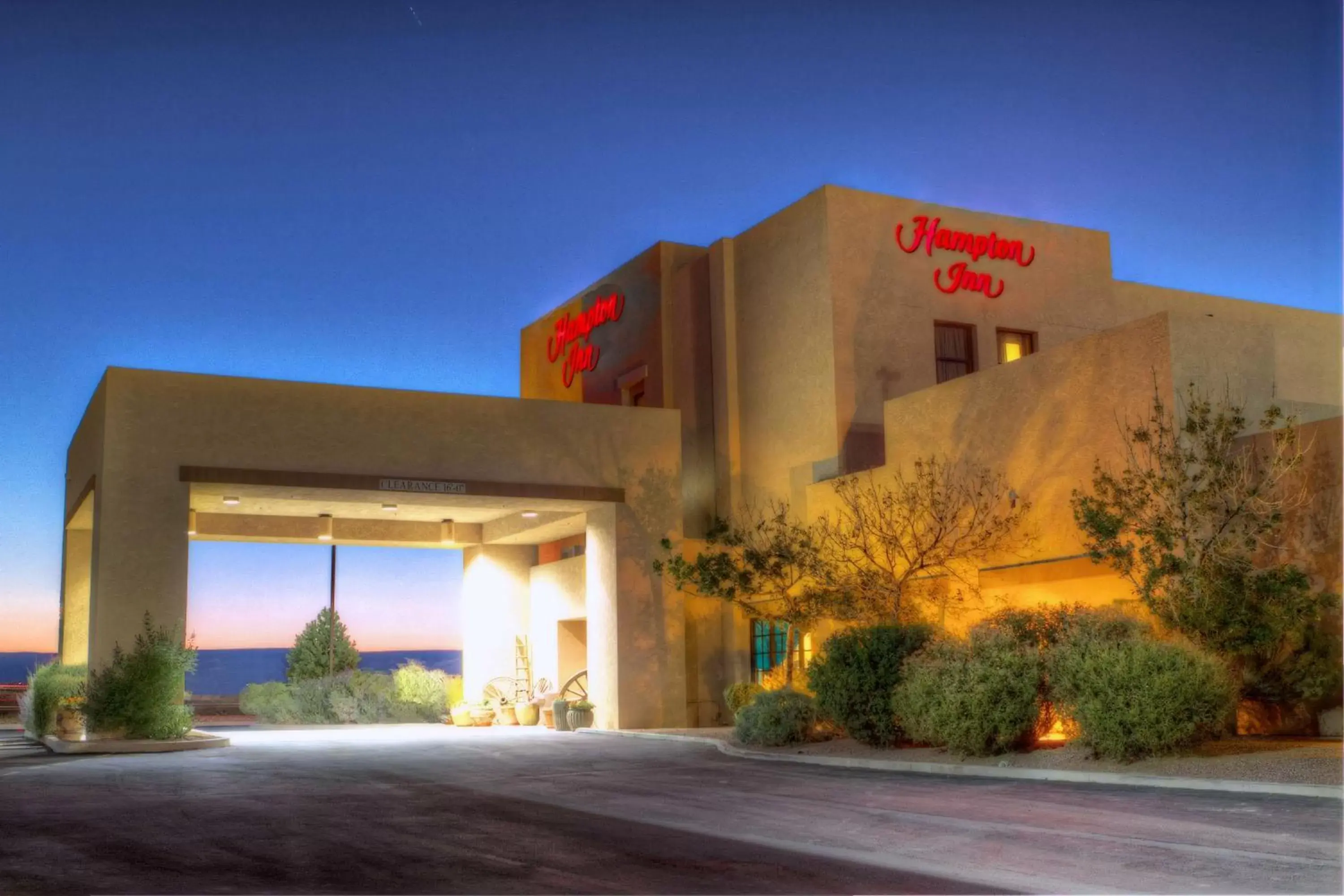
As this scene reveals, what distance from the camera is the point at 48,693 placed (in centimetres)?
2559

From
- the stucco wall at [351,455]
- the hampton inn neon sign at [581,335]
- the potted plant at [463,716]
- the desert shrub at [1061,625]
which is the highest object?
the hampton inn neon sign at [581,335]

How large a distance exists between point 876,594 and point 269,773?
33.6ft

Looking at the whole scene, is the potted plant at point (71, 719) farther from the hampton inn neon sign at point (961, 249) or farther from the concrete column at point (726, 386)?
the hampton inn neon sign at point (961, 249)

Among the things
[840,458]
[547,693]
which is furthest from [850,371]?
[547,693]

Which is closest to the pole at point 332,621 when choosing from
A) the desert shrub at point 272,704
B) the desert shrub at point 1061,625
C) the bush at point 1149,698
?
the desert shrub at point 272,704

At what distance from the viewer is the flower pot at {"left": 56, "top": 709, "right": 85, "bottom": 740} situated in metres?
23.1

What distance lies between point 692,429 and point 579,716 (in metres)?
7.12

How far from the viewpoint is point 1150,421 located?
18.9 m

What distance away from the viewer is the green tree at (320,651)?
41250 millimetres

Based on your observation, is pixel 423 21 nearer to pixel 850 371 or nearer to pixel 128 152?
pixel 128 152

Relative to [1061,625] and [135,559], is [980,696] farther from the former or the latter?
[135,559]

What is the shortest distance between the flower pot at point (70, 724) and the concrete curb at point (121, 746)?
23 cm

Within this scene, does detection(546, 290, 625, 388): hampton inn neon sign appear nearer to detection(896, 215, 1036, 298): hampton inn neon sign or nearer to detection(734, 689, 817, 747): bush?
detection(896, 215, 1036, 298): hampton inn neon sign

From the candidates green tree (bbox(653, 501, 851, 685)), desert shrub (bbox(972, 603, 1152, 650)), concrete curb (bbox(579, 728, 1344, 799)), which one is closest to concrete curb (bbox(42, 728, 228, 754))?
green tree (bbox(653, 501, 851, 685))
